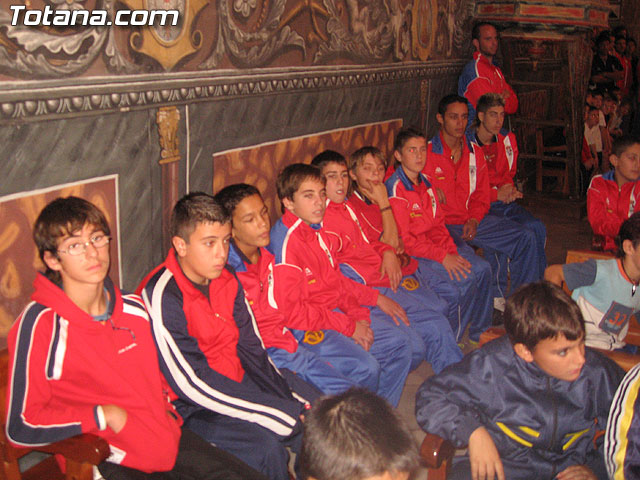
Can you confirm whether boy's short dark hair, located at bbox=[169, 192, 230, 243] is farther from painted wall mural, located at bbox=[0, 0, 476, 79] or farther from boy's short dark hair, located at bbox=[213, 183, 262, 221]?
painted wall mural, located at bbox=[0, 0, 476, 79]

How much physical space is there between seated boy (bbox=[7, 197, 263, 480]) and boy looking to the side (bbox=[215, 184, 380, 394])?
0.68 m

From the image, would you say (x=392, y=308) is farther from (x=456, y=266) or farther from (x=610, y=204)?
(x=610, y=204)

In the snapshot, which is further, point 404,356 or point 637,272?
point 404,356

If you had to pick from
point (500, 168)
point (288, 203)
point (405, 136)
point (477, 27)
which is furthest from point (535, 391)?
point (477, 27)

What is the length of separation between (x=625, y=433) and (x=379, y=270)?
181cm

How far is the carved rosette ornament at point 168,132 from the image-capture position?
2.75 meters

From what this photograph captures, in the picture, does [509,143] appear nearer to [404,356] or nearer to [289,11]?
[289,11]

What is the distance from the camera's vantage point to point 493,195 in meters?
4.71

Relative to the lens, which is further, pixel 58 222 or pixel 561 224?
pixel 561 224

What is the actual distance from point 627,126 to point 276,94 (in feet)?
27.0

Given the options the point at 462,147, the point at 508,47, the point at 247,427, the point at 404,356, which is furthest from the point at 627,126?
the point at 247,427

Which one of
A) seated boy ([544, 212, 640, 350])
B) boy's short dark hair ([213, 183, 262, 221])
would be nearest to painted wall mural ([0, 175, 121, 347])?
boy's short dark hair ([213, 183, 262, 221])

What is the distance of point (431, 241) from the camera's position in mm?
3906

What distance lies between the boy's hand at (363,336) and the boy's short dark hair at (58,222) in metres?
1.35
